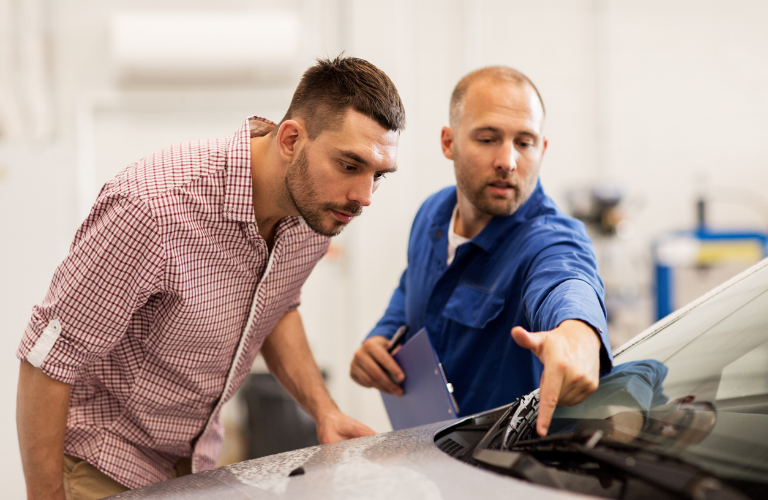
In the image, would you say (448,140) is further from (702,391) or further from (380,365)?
(702,391)

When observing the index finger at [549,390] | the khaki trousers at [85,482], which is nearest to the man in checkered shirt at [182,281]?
the khaki trousers at [85,482]

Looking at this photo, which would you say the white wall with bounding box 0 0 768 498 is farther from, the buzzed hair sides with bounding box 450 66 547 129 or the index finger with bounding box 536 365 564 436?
the index finger with bounding box 536 365 564 436

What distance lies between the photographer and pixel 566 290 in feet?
3.52

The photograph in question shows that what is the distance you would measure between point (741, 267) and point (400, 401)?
3.38 metres

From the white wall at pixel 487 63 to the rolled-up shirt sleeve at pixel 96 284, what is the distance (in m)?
2.38

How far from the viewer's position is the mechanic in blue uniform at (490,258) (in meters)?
1.28

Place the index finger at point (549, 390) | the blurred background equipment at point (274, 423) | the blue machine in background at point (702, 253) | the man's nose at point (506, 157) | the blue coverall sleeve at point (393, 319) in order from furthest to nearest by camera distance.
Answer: the blue machine in background at point (702, 253), the blurred background equipment at point (274, 423), the blue coverall sleeve at point (393, 319), the man's nose at point (506, 157), the index finger at point (549, 390)

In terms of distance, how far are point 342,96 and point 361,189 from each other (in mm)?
169

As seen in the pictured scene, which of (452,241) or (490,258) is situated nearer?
(490,258)

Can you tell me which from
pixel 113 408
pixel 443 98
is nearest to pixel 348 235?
pixel 443 98

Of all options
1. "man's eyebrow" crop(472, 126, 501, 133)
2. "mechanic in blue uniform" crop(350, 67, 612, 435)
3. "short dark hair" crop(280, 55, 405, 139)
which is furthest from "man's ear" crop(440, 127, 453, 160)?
"short dark hair" crop(280, 55, 405, 139)

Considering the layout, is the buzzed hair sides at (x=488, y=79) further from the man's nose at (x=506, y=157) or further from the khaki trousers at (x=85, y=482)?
the khaki trousers at (x=85, y=482)

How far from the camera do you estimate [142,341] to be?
1244 millimetres

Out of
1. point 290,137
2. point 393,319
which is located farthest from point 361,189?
point 393,319
